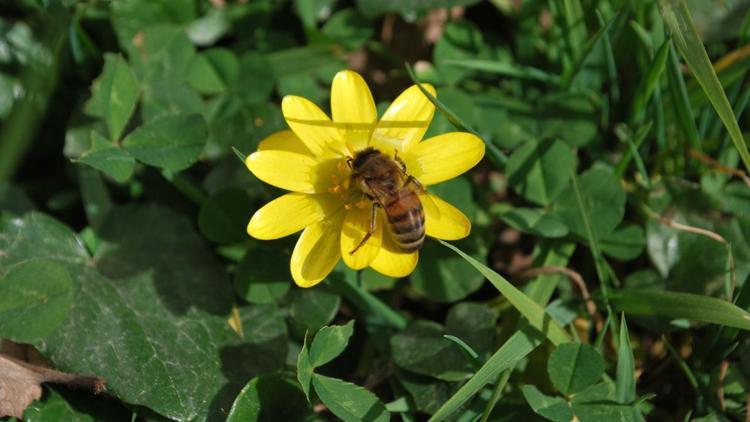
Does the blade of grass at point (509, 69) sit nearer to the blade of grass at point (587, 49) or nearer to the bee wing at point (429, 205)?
the blade of grass at point (587, 49)

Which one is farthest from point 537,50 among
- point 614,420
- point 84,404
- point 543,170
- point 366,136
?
point 84,404

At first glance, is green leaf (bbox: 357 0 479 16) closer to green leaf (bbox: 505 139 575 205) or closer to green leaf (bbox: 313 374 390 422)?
green leaf (bbox: 505 139 575 205)

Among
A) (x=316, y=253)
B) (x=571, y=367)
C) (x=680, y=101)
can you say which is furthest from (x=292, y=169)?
(x=680, y=101)

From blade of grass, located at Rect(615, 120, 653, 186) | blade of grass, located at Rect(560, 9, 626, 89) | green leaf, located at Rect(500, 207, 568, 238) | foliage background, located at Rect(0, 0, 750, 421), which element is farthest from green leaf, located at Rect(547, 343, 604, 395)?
blade of grass, located at Rect(560, 9, 626, 89)

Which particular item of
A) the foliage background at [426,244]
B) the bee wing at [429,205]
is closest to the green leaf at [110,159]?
the foliage background at [426,244]

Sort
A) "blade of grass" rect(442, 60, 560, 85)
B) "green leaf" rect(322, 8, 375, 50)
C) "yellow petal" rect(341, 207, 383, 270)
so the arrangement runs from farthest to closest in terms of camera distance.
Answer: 1. "green leaf" rect(322, 8, 375, 50)
2. "blade of grass" rect(442, 60, 560, 85)
3. "yellow petal" rect(341, 207, 383, 270)

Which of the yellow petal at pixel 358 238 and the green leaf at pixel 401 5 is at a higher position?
the green leaf at pixel 401 5

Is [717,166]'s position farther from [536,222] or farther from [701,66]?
[536,222]
